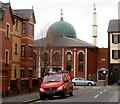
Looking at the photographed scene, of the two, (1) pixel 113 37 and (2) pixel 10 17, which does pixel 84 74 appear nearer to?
(1) pixel 113 37

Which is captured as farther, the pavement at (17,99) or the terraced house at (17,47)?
the terraced house at (17,47)

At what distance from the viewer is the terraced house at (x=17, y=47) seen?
3781 cm

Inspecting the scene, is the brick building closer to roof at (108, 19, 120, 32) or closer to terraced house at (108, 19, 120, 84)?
terraced house at (108, 19, 120, 84)

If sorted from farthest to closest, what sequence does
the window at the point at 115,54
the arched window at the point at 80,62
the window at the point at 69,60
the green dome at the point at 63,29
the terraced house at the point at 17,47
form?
the green dome at the point at 63,29 < the window at the point at 69,60 < the arched window at the point at 80,62 < the window at the point at 115,54 < the terraced house at the point at 17,47

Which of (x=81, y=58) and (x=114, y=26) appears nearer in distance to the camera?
(x=114, y=26)

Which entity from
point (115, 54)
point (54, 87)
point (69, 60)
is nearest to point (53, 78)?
point (54, 87)

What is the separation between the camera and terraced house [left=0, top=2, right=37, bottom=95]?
124 feet

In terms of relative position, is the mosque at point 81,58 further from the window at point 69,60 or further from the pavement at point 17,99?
the pavement at point 17,99

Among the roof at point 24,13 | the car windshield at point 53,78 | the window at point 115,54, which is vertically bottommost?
the car windshield at point 53,78

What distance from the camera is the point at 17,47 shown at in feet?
162

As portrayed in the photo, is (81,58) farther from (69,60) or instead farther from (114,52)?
(114,52)

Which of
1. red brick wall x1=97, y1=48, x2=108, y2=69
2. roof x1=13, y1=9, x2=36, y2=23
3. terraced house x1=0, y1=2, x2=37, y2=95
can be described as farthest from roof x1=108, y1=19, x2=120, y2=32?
roof x1=13, y1=9, x2=36, y2=23

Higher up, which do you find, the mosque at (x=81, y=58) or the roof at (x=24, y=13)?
the roof at (x=24, y=13)

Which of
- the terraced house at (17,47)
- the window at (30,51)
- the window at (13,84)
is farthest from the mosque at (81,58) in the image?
the window at (13,84)
